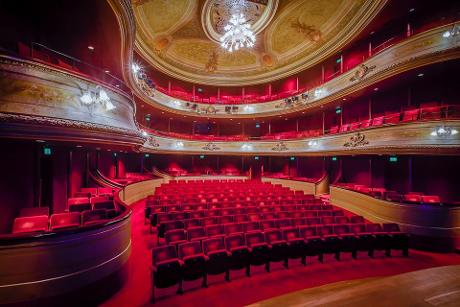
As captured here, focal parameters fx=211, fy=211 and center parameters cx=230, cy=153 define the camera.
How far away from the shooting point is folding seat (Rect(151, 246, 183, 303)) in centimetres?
318

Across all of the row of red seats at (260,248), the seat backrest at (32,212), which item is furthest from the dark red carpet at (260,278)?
the seat backrest at (32,212)

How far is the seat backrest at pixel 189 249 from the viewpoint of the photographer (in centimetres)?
376

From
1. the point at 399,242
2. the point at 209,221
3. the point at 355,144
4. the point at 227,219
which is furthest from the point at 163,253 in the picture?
the point at 355,144

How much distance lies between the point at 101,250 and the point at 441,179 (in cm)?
1029

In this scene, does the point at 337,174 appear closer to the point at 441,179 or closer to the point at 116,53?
the point at 441,179

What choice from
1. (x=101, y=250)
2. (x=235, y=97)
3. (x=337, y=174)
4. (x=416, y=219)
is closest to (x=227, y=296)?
(x=101, y=250)

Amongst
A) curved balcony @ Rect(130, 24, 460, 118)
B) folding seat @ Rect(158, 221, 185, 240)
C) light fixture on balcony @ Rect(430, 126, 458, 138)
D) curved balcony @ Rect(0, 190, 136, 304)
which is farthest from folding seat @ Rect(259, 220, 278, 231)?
curved balcony @ Rect(130, 24, 460, 118)

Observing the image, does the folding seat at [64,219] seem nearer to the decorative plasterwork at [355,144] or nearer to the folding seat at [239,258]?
the folding seat at [239,258]

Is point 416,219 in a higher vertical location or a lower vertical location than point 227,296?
higher

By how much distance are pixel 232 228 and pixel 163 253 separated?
190 cm

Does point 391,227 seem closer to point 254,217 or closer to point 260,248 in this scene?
point 254,217

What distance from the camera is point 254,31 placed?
12.2m

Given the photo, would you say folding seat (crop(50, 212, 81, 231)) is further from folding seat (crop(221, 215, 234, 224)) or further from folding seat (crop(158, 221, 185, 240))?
folding seat (crop(221, 215, 234, 224))

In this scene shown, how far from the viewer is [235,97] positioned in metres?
16.9
